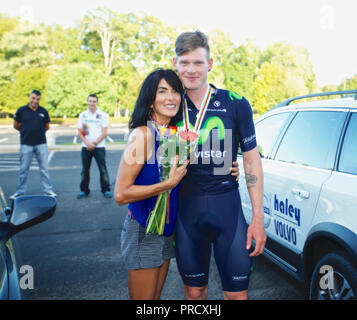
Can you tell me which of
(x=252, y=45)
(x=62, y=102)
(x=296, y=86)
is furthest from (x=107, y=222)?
(x=252, y=45)

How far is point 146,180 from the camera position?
1.86 metres

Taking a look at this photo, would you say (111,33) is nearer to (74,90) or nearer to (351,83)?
(74,90)

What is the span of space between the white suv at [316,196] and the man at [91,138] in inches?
163

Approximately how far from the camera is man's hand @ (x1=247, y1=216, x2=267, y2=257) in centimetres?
199

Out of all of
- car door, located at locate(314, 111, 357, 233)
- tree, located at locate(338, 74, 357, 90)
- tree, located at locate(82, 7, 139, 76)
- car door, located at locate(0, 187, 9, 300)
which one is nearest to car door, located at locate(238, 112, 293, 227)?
car door, located at locate(314, 111, 357, 233)

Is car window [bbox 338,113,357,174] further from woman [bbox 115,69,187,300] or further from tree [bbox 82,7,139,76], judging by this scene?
tree [bbox 82,7,139,76]

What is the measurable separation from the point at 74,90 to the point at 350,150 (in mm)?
37896

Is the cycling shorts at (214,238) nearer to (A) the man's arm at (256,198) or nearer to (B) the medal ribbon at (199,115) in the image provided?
(A) the man's arm at (256,198)

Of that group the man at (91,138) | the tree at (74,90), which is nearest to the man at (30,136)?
the man at (91,138)

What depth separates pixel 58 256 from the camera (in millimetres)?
4086

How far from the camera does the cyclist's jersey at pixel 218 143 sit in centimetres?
203

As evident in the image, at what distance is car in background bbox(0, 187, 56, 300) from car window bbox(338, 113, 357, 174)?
190 cm

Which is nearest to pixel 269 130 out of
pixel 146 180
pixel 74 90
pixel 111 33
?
pixel 146 180

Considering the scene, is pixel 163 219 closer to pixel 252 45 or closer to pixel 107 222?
pixel 107 222
